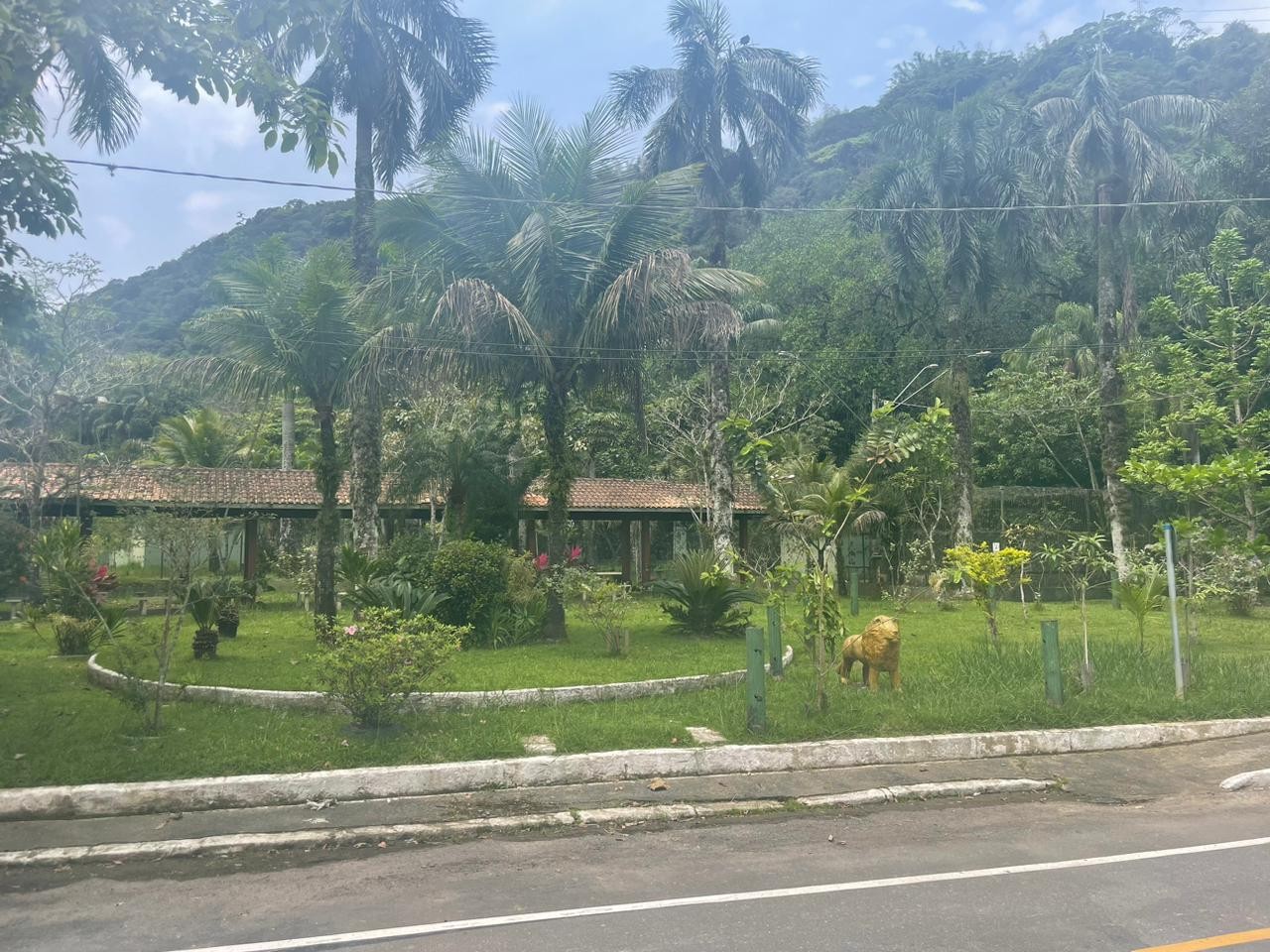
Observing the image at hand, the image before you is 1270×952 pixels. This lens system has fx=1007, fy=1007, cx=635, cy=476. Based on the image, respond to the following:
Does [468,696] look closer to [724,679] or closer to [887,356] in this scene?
[724,679]

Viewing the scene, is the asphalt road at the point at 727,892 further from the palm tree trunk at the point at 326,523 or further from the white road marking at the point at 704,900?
the palm tree trunk at the point at 326,523

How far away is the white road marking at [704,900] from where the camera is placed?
4980mm

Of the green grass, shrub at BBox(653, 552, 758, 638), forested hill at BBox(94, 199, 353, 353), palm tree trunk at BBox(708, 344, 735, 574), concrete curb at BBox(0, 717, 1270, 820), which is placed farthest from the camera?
forested hill at BBox(94, 199, 353, 353)

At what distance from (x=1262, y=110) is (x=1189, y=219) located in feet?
11.0

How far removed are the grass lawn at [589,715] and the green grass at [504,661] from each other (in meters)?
0.11

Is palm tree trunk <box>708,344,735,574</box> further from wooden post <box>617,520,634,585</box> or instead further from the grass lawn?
the grass lawn

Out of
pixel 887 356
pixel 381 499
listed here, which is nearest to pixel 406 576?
pixel 381 499

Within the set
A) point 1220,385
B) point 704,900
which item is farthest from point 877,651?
point 1220,385

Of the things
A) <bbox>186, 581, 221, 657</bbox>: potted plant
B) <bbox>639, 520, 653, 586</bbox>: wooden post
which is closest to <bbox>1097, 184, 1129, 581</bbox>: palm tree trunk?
<bbox>639, 520, 653, 586</bbox>: wooden post

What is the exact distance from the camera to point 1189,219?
3019 centimetres

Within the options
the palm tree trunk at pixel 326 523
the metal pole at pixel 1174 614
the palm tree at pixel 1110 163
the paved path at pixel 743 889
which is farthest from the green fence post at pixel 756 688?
the palm tree at pixel 1110 163

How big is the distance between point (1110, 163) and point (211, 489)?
24.1 meters

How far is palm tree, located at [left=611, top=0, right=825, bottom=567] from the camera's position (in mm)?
26562

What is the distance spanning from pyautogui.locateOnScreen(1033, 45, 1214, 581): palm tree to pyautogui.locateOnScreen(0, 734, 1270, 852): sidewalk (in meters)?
16.9
